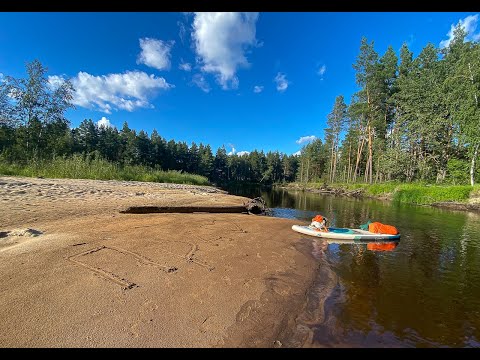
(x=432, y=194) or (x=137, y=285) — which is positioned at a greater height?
(x=432, y=194)

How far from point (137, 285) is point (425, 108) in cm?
4424

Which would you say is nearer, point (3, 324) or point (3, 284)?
point (3, 324)

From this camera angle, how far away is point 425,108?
115 ft

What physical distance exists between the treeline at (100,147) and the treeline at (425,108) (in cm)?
Result: 3690

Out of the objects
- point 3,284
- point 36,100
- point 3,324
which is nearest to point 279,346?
point 3,324

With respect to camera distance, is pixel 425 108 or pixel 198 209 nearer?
pixel 198 209

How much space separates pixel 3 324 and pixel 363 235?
10.6m

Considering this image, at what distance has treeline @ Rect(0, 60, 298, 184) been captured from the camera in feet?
73.5

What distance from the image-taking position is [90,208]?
8.77 m

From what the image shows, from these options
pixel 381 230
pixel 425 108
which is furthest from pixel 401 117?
pixel 381 230

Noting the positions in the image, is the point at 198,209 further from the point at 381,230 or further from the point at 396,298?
the point at 396,298

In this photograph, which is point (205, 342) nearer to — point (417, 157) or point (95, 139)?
point (417, 157)

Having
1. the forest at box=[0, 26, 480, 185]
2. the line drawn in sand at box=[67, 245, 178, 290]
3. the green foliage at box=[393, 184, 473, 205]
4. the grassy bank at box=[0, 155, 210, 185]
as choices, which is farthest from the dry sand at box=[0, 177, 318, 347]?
the green foliage at box=[393, 184, 473, 205]

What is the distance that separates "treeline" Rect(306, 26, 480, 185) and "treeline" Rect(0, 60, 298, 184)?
36901 millimetres
